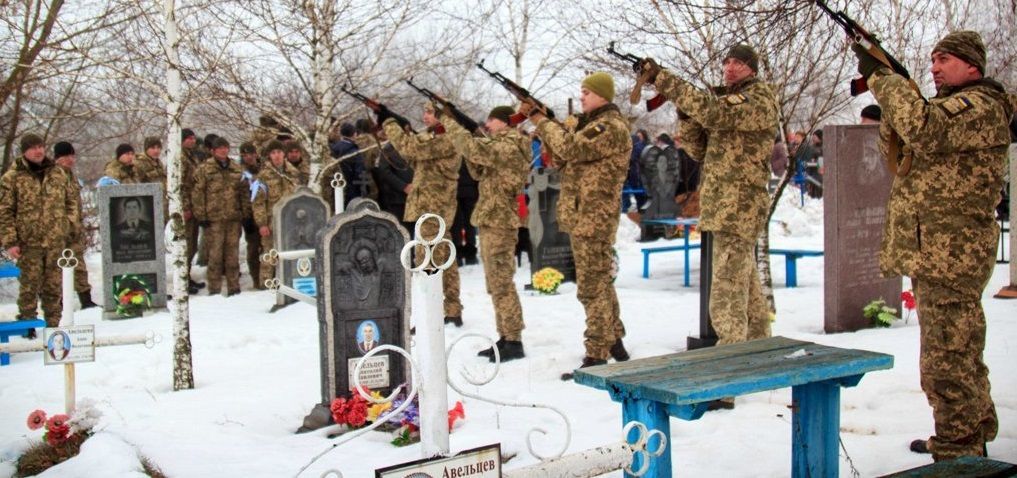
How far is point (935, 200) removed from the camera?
4.34 m

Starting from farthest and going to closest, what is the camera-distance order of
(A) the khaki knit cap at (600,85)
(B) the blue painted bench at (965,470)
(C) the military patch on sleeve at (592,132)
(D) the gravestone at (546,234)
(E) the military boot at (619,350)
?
(D) the gravestone at (546,234)
(E) the military boot at (619,350)
(A) the khaki knit cap at (600,85)
(C) the military patch on sleeve at (592,132)
(B) the blue painted bench at (965,470)

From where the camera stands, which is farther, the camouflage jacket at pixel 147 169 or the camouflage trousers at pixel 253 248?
the camouflage trousers at pixel 253 248

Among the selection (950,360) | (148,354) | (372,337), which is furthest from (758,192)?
(148,354)

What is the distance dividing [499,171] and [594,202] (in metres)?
1.55

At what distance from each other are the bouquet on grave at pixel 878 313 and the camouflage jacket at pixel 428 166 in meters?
3.91

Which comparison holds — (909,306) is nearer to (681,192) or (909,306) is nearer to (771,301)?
(771,301)

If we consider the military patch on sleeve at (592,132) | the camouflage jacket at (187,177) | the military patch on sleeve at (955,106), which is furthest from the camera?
the camouflage jacket at (187,177)

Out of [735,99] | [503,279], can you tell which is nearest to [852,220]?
[735,99]

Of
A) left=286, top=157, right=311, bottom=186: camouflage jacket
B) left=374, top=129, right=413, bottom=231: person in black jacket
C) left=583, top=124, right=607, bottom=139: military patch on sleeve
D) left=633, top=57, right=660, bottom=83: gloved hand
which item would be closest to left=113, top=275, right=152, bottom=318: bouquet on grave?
left=286, top=157, right=311, bottom=186: camouflage jacket

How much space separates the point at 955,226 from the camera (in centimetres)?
430

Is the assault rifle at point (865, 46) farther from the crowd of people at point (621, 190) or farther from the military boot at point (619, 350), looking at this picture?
the military boot at point (619, 350)

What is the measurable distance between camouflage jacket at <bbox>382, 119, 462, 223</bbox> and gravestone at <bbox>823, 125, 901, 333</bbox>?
11.6ft

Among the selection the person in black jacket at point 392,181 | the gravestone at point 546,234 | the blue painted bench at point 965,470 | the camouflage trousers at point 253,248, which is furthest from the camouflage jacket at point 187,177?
the blue painted bench at point 965,470

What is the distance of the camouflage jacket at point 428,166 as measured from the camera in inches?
364
